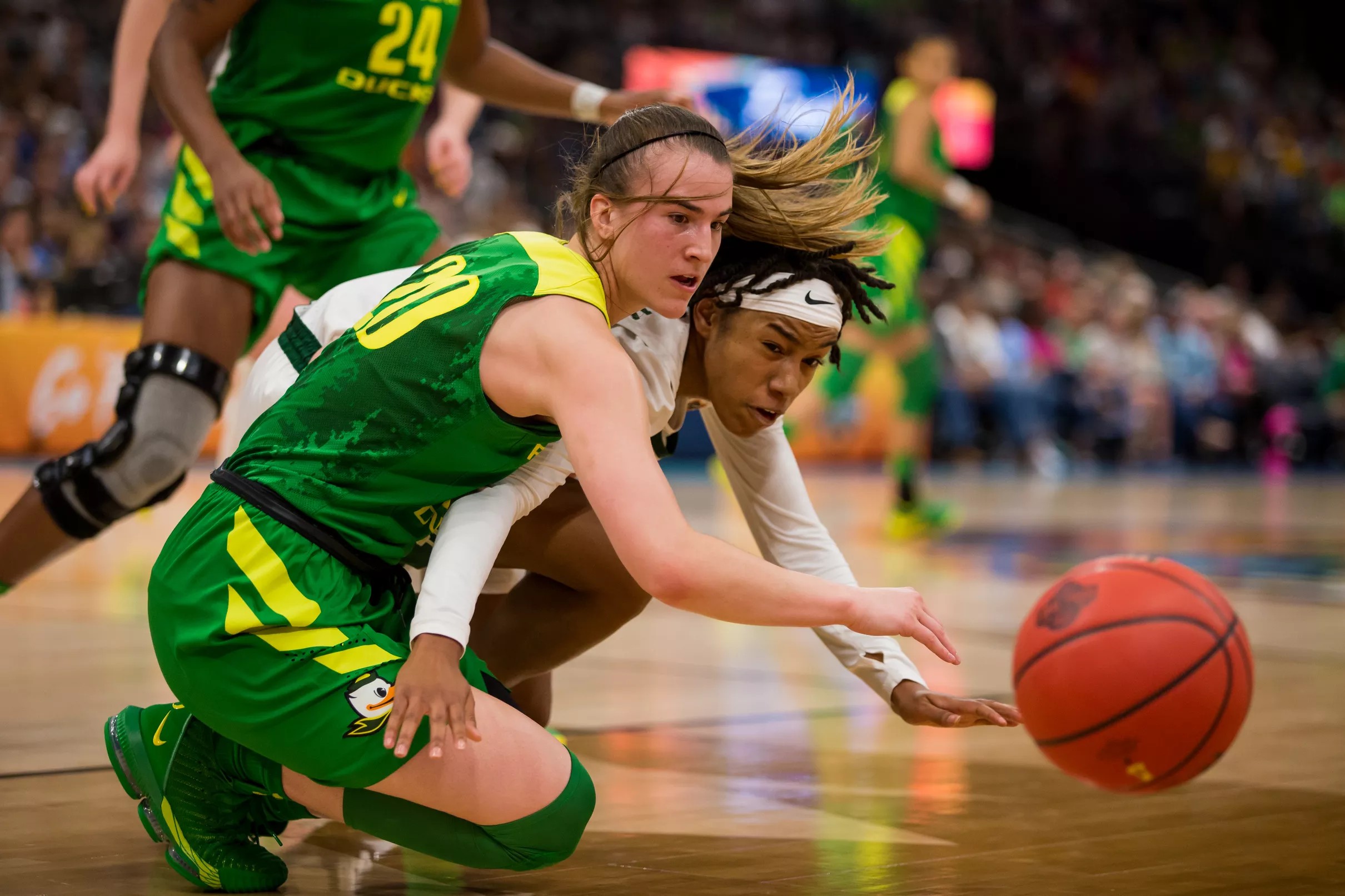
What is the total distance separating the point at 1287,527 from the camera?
8930mm

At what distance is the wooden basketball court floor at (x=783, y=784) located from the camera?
2.48m

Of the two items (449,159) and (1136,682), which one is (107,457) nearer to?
(449,159)

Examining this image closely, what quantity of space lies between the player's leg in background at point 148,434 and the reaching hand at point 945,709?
170 centimetres

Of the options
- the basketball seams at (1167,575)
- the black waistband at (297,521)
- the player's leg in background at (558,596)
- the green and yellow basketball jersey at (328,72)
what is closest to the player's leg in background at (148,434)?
the green and yellow basketball jersey at (328,72)

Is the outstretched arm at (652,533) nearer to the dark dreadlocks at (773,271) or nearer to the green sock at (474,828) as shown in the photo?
the green sock at (474,828)

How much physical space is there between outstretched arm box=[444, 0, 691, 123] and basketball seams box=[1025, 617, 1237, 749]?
5.99 feet

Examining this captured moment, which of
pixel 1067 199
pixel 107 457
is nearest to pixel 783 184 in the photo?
pixel 107 457

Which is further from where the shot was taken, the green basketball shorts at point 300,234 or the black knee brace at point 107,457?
the green basketball shorts at point 300,234

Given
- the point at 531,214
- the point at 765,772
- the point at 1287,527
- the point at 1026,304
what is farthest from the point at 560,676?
the point at 1026,304

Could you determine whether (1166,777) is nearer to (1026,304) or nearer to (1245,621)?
(1245,621)

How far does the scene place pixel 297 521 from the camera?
2.31 metres

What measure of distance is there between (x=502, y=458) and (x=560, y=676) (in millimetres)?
2083

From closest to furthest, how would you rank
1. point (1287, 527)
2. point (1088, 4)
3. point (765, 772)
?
1. point (765, 772)
2. point (1287, 527)
3. point (1088, 4)

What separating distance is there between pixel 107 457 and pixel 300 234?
0.66m
